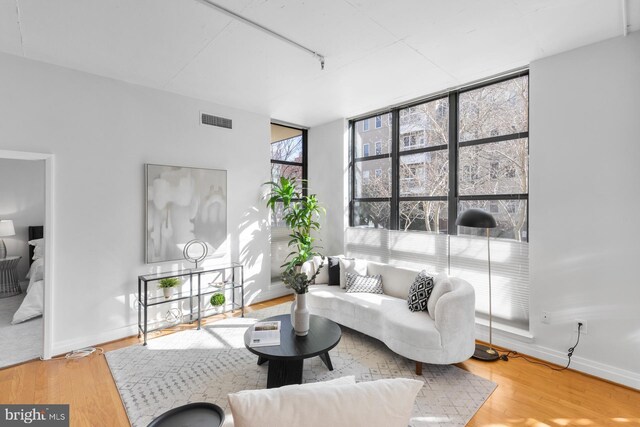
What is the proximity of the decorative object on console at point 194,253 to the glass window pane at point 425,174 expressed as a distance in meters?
2.85

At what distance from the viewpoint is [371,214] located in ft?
15.4

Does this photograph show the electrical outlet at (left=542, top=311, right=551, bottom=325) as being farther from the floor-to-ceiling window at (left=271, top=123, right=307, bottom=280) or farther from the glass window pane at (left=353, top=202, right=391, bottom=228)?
the floor-to-ceiling window at (left=271, top=123, right=307, bottom=280)

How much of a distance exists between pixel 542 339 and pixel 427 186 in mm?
2071

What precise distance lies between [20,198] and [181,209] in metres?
1.90

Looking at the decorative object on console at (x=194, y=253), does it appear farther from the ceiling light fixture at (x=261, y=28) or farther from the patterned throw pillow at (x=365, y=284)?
the ceiling light fixture at (x=261, y=28)

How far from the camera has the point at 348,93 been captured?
384 cm

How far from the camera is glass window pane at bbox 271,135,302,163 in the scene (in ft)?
17.0

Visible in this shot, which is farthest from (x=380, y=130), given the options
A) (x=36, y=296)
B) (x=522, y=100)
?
(x=36, y=296)

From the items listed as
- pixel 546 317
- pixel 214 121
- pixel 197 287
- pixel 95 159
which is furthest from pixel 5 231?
pixel 546 317

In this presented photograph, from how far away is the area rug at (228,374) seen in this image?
7.20 ft

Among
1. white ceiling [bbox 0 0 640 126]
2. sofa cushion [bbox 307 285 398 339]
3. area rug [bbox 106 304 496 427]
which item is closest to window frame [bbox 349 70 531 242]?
white ceiling [bbox 0 0 640 126]

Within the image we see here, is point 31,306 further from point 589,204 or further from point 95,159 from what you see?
point 589,204

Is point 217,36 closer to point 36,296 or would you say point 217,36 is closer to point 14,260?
point 36,296

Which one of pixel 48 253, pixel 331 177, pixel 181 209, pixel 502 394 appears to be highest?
pixel 331 177
